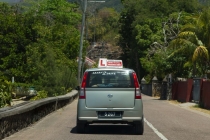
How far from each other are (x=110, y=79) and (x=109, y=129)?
2.27 metres

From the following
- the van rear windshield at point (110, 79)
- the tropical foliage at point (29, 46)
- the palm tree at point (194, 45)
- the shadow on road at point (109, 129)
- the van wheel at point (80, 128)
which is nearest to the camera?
the van rear windshield at point (110, 79)

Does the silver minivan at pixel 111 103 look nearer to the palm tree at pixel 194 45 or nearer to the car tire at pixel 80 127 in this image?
the car tire at pixel 80 127

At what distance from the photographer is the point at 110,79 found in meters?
14.4

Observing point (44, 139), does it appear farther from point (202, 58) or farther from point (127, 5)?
point (127, 5)

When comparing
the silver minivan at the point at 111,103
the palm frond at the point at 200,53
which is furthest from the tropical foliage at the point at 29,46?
the silver minivan at the point at 111,103

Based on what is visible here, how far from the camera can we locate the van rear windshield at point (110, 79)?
14289 millimetres

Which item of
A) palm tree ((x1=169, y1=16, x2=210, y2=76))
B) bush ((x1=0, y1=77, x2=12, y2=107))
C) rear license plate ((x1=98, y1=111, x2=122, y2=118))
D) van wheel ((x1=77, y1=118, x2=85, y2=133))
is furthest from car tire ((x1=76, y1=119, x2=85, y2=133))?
palm tree ((x1=169, y1=16, x2=210, y2=76))

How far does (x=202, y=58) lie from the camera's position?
36125 mm

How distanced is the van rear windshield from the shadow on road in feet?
5.14

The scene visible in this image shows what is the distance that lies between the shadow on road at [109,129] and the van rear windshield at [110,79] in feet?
5.14

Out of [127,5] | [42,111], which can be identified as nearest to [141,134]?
[42,111]

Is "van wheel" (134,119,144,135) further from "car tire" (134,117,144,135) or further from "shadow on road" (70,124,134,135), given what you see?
"shadow on road" (70,124,134,135)

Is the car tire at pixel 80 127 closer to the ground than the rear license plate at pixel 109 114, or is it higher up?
closer to the ground

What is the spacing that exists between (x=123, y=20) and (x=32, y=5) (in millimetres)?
16309
